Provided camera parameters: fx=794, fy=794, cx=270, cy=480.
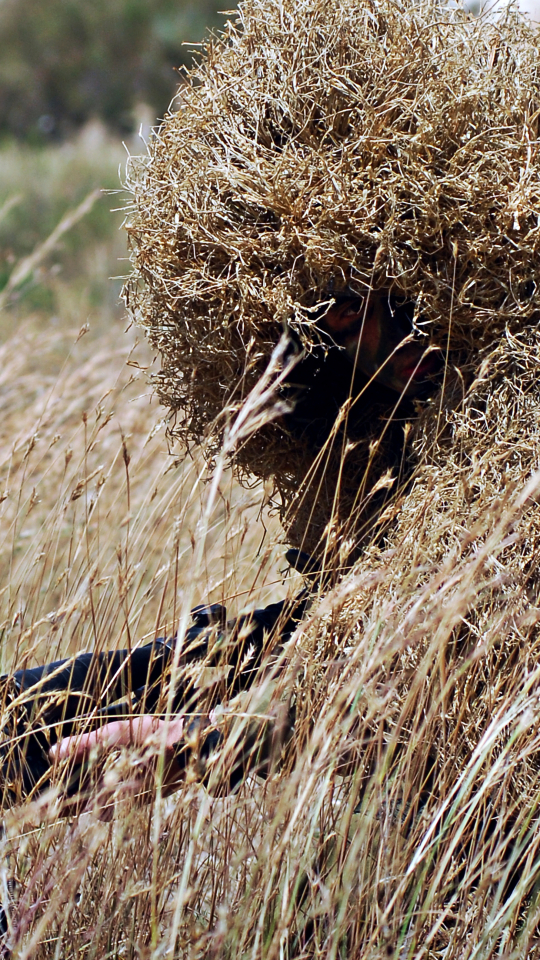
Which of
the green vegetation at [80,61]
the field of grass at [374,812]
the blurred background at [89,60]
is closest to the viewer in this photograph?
the field of grass at [374,812]

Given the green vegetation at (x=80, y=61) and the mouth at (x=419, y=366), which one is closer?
the mouth at (x=419, y=366)

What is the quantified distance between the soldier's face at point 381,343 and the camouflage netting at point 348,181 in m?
0.05

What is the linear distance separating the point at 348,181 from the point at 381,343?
0.30m

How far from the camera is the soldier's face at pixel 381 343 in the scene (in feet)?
4.75

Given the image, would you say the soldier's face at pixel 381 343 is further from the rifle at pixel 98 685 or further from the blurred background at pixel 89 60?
the blurred background at pixel 89 60

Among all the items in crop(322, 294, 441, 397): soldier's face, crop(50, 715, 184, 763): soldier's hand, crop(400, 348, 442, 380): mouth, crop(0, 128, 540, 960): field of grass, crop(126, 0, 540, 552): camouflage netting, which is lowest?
crop(0, 128, 540, 960): field of grass

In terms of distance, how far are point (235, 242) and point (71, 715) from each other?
99cm

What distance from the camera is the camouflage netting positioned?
1.30 meters

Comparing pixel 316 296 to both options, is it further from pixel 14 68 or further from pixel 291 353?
pixel 14 68

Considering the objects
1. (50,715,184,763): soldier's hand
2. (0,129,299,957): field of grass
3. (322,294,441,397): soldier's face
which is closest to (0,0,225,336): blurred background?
(0,129,299,957): field of grass

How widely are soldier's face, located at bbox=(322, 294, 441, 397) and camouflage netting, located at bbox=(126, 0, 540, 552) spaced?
0.05m

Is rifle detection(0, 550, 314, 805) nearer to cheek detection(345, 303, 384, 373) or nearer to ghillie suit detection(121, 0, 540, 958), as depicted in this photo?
ghillie suit detection(121, 0, 540, 958)

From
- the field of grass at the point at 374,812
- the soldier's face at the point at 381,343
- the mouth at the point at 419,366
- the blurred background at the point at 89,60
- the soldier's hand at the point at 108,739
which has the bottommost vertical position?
the field of grass at the point at 374,812

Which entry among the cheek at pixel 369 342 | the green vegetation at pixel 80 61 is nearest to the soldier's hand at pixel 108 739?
the cheek at pixel 369 342
